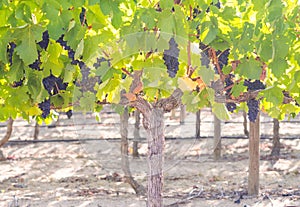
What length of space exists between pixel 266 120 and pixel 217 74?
13506mm

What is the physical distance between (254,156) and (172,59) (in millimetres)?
5043

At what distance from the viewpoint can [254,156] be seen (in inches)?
274

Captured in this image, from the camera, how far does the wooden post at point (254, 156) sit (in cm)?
681

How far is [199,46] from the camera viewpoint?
2.34 m

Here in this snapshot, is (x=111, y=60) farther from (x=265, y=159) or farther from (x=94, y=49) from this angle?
(x=265, y=159)

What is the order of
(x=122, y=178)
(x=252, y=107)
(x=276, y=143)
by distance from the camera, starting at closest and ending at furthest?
(x=252, y=107), (x=122, y=178), (x=276, y=143)

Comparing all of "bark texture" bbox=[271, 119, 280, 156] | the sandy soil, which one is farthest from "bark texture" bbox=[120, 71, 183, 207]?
"bark texture" bbox=[271, 119, 280, 156]

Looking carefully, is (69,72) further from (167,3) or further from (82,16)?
(167,3)

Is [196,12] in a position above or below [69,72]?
above

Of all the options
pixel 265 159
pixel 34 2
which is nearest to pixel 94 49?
pixel 34 2

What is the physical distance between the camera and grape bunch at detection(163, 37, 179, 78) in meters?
2.15

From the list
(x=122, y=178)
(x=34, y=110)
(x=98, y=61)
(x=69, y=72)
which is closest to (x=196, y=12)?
(x=98, y=61)

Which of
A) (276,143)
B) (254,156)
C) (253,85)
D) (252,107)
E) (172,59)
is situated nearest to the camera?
(172,59)

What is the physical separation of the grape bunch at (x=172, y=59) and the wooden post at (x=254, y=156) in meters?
4.61
